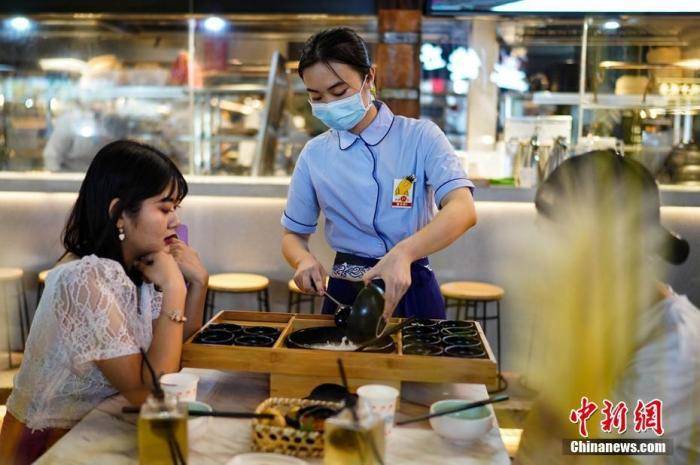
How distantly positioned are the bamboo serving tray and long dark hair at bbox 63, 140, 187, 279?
34 centimetres

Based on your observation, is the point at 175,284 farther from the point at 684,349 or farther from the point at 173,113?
the point at 173,113

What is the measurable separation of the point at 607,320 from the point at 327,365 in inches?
29.6

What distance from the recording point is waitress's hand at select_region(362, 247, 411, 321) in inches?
73.2

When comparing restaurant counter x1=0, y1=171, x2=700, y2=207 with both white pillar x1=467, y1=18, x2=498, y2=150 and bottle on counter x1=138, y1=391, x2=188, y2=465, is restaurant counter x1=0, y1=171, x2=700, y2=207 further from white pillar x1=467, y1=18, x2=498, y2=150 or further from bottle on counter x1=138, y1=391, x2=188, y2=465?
bottle on counter x1=138, y1=391, x2=188, y2=465

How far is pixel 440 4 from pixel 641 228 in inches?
109

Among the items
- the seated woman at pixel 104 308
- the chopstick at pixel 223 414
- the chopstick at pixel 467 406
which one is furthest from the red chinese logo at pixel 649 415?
the seated woman at pixel 104 308

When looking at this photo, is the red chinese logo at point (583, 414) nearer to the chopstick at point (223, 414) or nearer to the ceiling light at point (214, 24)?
the chopstick at point (223, 414)

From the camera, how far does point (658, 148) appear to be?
577cm

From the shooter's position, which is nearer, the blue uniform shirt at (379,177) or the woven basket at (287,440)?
the woven basket at (287,440)

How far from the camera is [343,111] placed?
85.4 inches

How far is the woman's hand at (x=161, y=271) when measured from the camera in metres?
1.76

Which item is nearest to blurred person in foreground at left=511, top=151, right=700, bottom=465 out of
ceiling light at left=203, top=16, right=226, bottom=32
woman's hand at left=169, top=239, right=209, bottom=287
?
woman's hand at left=169, top=239, right=209, bottom=287

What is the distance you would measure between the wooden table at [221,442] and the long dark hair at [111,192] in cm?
38

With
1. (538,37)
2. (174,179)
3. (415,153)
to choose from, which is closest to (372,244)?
(415,153)
